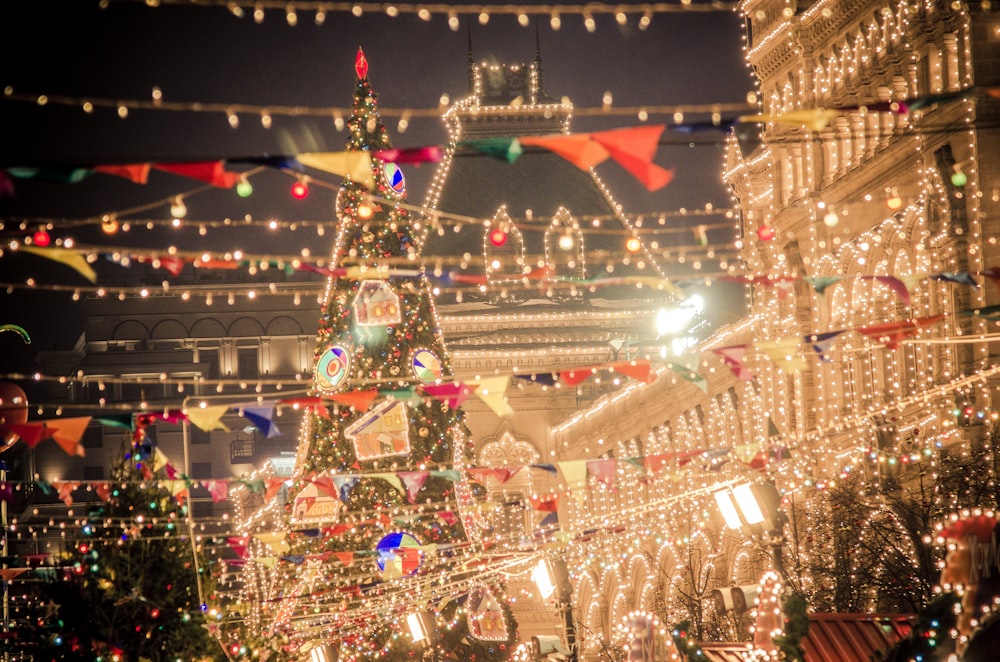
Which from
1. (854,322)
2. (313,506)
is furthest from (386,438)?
(854,322)

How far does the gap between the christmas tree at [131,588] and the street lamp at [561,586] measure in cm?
912

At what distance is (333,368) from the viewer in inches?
1308

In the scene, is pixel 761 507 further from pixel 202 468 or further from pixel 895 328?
pixel 202 468

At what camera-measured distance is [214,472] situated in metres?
85.7

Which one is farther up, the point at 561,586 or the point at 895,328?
the point at 895,328

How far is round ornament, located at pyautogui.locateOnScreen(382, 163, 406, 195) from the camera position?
33.3m

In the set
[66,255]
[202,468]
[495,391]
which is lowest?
[202,468]

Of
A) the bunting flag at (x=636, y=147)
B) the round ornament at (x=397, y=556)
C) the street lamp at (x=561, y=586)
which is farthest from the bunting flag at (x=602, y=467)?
the bunting flag at (x=636, y=147)

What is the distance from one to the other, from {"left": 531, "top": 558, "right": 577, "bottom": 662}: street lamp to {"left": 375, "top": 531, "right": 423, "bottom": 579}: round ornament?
2.49 metres

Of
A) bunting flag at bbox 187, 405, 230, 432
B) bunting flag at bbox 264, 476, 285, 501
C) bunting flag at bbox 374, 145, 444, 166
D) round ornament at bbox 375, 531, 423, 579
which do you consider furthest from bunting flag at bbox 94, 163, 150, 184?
round ornament at bbox 375, 531, 423, 579

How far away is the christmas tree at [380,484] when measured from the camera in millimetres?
31938

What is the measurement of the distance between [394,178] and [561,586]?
383 inches

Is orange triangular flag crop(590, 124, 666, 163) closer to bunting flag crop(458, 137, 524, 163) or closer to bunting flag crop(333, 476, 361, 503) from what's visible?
bunting flag crop(458, 137, 524, 163)

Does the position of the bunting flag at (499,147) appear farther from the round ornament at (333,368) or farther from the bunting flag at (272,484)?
the round ornament at (333,368)
